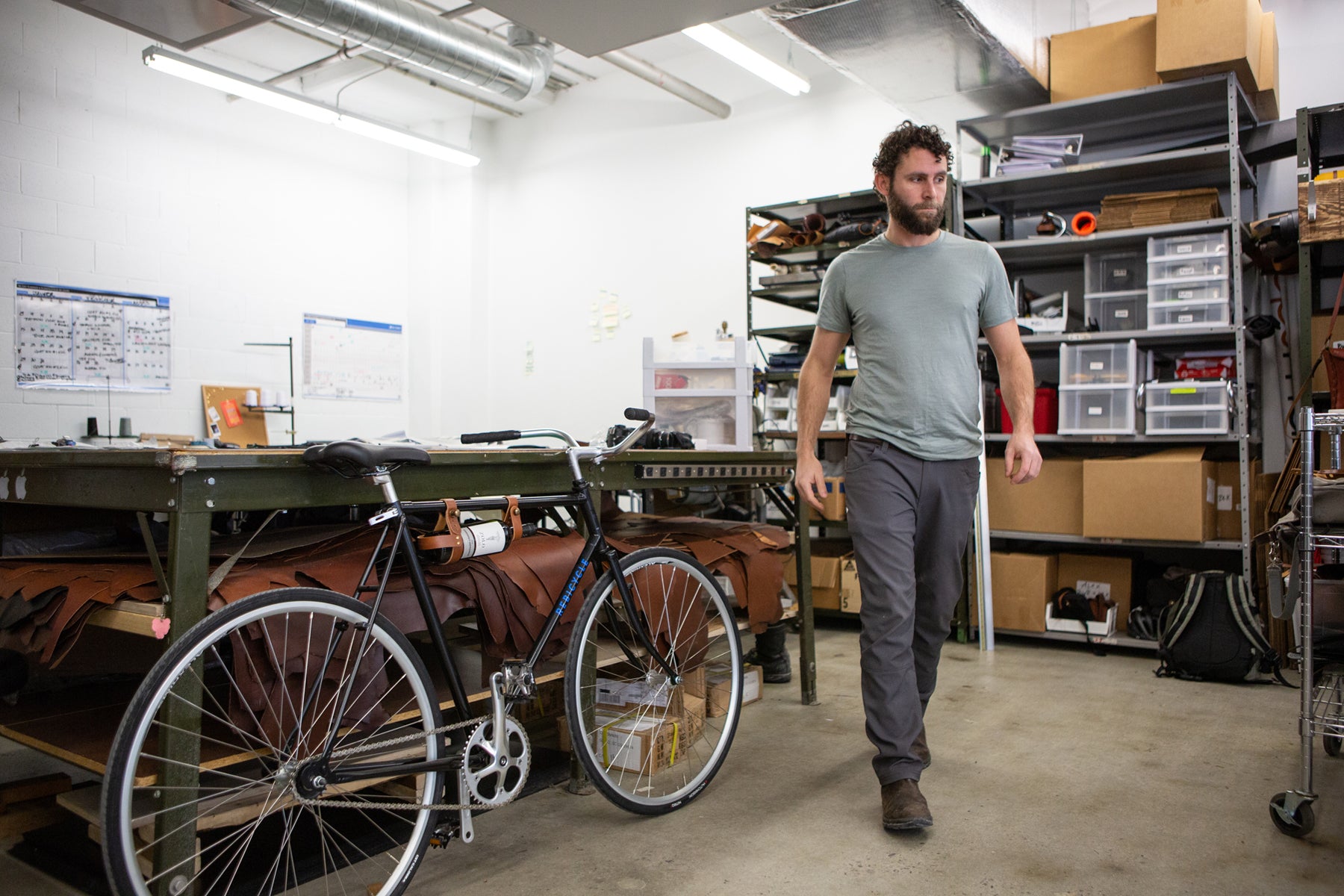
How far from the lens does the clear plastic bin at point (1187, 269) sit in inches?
150

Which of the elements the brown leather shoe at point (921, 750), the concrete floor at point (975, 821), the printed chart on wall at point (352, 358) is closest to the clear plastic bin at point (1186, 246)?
the concrete floor at point (975, 821)

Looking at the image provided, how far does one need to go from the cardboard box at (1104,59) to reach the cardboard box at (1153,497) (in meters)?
1.61

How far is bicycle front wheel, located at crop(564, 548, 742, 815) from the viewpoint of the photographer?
2082 mm

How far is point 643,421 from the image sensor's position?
2.23 metres

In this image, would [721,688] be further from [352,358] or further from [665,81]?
[352,358]

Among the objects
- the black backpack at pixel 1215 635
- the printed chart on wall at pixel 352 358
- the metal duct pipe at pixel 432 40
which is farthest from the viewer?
the printed chart on wall at pixel 352 358

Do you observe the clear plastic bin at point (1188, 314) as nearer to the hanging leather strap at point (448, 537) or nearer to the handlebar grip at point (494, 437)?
the handlebar grip at point (494, 437)

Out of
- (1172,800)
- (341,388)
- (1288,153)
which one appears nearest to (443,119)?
(341,388)

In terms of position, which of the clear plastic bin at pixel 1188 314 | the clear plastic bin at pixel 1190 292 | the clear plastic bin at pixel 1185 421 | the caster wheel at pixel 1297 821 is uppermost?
the clear plastic bin at pixel 1190 292

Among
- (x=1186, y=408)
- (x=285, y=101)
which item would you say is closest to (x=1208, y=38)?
(x=1186, y=408)

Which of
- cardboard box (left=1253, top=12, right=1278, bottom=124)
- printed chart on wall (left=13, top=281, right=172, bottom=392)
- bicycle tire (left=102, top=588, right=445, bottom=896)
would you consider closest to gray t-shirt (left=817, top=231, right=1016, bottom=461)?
bicycle tire (left=102, top=588, right=445, bottom=896)

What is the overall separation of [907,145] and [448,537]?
1363 millimetres

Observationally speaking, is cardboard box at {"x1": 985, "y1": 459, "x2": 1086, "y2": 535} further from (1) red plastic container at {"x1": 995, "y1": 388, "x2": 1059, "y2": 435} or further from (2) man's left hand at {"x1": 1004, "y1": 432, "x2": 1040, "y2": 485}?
(2) man's left hand at {"x1": 1004, "y1": 432, "x2": 1040, "y2": 485}

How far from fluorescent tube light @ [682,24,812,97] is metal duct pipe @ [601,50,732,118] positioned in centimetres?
95
